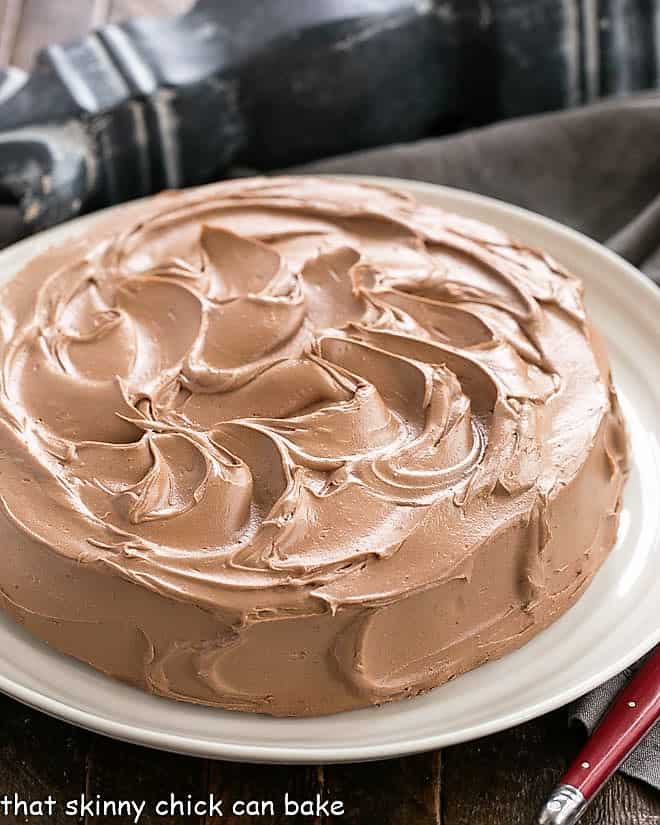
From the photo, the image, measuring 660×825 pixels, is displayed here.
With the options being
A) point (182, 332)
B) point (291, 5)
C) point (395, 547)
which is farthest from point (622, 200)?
point (395, 547)

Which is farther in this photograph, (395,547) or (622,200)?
(622,200)

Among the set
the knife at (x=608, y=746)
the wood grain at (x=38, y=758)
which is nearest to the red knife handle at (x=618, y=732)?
the knife at (x=608, y=746)

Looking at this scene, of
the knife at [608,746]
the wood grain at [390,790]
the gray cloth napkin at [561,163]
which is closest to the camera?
the knife at [608,746]

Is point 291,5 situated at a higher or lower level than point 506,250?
higher

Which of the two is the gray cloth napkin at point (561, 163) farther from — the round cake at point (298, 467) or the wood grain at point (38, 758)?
the wood grain at point (38, 758)

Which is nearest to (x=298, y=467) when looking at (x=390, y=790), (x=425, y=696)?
(x=425, y=696)

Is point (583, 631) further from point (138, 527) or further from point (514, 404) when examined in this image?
point (138, 527)

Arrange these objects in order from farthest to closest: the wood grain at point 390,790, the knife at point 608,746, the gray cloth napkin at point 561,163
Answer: the gray cloth napkin at point 561,163, the wood grain at point 390,790, the knife at point 608,746
